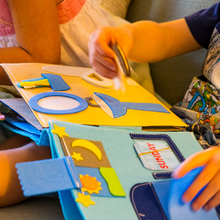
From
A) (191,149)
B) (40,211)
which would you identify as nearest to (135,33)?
(191,149)

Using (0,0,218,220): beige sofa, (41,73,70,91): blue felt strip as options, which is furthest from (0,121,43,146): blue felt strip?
(0,0,218,220): beige sofa

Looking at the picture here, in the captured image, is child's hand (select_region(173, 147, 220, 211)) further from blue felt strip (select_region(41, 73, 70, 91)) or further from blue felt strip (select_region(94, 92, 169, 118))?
blue felt strip (select_region(41, 73, 70, 91))

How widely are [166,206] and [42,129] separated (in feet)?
0.64

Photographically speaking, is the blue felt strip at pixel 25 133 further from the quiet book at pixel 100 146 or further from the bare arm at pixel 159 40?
the bare arm at pixel 159 40

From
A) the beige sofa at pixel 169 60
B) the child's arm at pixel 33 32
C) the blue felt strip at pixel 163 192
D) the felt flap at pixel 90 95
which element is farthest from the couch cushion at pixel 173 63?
the blue felt strip at pixel 163 192

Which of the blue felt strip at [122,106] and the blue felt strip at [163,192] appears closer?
the blue felt strip at [163,192]

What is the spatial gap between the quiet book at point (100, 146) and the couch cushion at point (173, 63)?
0.32m

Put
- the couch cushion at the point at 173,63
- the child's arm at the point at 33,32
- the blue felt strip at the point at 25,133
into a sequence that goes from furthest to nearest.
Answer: the couch cushion at the point at 173,63 → the child's arm at the point at 33,32 → the blue felt strip at the point at 25,133

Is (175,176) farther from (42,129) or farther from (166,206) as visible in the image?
(42,129)

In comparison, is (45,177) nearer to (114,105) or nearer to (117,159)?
(117,159)

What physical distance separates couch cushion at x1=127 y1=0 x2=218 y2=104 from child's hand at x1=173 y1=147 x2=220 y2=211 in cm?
55

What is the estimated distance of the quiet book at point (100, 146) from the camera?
263 mm

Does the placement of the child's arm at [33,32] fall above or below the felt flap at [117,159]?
above

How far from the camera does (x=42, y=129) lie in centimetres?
34
